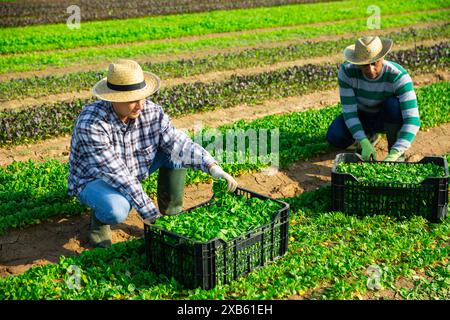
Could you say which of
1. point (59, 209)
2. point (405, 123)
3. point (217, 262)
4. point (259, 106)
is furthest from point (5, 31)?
point (217, 262)

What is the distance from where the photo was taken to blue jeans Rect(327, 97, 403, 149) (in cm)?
716

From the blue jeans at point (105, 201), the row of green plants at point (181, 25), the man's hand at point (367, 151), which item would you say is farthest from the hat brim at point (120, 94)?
the row of green plants at point (181, 25)

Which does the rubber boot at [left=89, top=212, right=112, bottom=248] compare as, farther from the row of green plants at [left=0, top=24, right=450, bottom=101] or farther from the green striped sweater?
the row of green plants at [left=0, top=24, right=450, bottom=101]

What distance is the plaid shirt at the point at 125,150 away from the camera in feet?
17.4

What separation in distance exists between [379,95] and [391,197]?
1.64 m

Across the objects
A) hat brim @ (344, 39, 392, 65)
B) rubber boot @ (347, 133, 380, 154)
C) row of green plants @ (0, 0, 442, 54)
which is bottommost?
rubber boot @ (347, 133, 380, 154)

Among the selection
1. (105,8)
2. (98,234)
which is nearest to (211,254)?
(98,234)

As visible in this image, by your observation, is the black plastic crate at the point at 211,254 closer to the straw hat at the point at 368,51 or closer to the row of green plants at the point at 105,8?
the straw hat at the point at 368,51

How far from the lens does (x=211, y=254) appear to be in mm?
4570

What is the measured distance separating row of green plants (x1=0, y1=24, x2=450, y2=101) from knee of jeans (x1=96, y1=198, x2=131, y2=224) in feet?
19.9

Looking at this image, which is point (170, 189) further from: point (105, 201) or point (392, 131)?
point (392, 131)

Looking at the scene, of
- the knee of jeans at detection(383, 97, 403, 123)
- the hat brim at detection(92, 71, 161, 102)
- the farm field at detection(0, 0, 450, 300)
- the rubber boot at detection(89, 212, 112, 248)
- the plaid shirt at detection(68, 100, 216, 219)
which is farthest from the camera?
the knee of jeans at detection(383, 97, 403, 123)

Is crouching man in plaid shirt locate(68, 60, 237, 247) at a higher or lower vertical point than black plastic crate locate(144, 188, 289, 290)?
higher

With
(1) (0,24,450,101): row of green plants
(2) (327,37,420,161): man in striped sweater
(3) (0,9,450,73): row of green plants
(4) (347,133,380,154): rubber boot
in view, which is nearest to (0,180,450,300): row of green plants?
(2) (327,37,420,161): man in striped sweater
